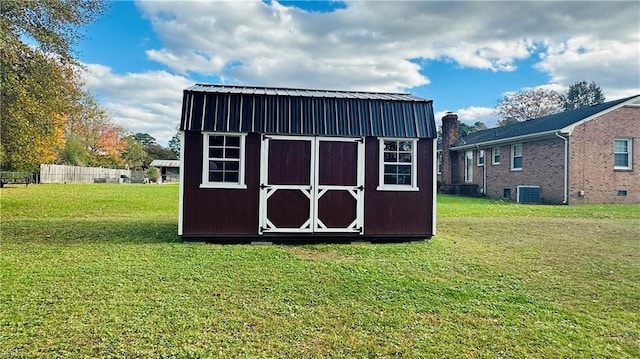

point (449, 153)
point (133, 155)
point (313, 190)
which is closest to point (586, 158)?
point (449, 153)

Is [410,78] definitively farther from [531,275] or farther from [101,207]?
[531,275]

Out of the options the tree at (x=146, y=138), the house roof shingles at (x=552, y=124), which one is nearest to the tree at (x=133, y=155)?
the tree at (x=146, y=138)

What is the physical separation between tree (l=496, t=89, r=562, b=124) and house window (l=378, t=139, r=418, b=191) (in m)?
40.5

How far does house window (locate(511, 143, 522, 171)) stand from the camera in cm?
2019

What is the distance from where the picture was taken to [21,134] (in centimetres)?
1225

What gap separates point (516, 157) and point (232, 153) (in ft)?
55.6

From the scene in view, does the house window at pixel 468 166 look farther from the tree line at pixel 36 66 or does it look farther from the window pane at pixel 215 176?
the tree line at pixel 36 66

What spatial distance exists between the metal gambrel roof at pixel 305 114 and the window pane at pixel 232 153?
1.35 ft

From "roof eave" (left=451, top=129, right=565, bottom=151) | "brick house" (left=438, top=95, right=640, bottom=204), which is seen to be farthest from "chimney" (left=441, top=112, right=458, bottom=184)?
"brick house" (left=438, top=95, right=640, bottom=204)

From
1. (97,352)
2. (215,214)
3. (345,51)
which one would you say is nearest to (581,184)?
(345,51)

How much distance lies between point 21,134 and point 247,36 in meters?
7.69

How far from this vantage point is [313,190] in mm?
8375

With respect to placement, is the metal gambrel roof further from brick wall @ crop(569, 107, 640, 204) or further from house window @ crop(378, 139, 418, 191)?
brick wall @ crop(569, 107, 640, 204)

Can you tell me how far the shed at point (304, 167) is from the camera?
8.09 m
